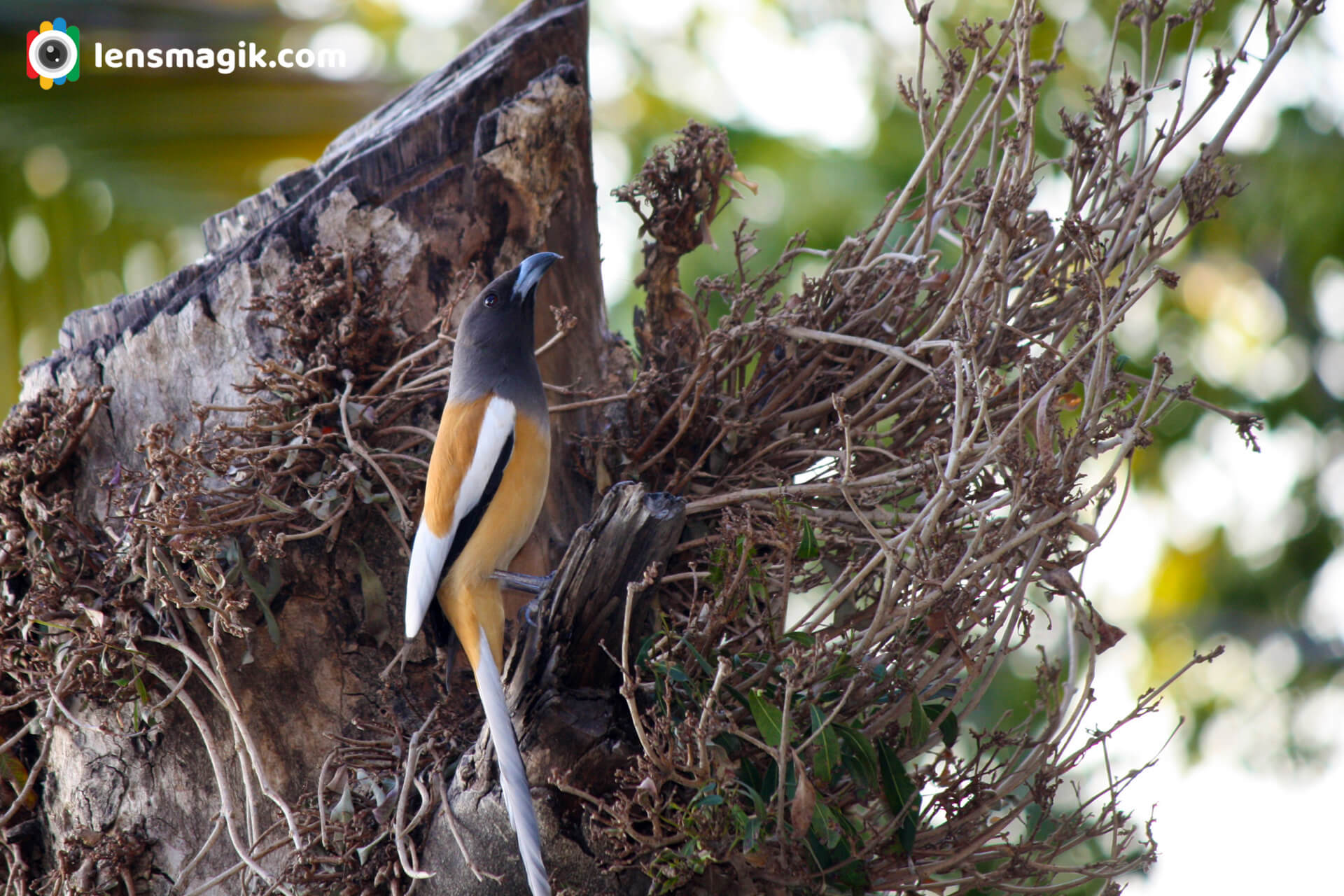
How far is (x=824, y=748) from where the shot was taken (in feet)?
5.49

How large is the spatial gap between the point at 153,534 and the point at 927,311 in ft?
5.96

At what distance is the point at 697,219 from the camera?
2.66m

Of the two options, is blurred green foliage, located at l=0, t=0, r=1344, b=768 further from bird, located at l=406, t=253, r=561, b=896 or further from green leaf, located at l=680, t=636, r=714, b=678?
green leaf, located at l=680, t=636, r=714, b=678

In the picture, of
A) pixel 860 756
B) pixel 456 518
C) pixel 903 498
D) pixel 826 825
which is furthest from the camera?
pixel 903 498

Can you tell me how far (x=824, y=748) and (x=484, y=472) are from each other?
3.02 feet

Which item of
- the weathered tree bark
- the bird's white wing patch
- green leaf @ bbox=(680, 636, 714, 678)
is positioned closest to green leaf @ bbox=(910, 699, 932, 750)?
green leaf @ bbox=(680, 636, 714, 678)

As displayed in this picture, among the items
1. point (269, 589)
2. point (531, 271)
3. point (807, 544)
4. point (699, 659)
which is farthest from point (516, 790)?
point (531, 271)

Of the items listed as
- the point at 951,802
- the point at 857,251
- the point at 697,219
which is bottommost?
the point at 951,802

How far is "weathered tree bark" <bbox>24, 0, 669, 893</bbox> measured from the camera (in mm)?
1828

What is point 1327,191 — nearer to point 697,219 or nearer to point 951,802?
point 697,219

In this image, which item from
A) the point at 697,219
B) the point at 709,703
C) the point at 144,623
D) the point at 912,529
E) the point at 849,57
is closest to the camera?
A: the point at 709,703

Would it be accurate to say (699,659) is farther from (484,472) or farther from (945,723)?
(484,472)

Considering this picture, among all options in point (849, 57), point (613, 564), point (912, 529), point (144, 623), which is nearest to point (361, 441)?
point (144, 623)

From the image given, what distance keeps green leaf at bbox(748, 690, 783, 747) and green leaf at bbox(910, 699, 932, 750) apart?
1.07 ft
